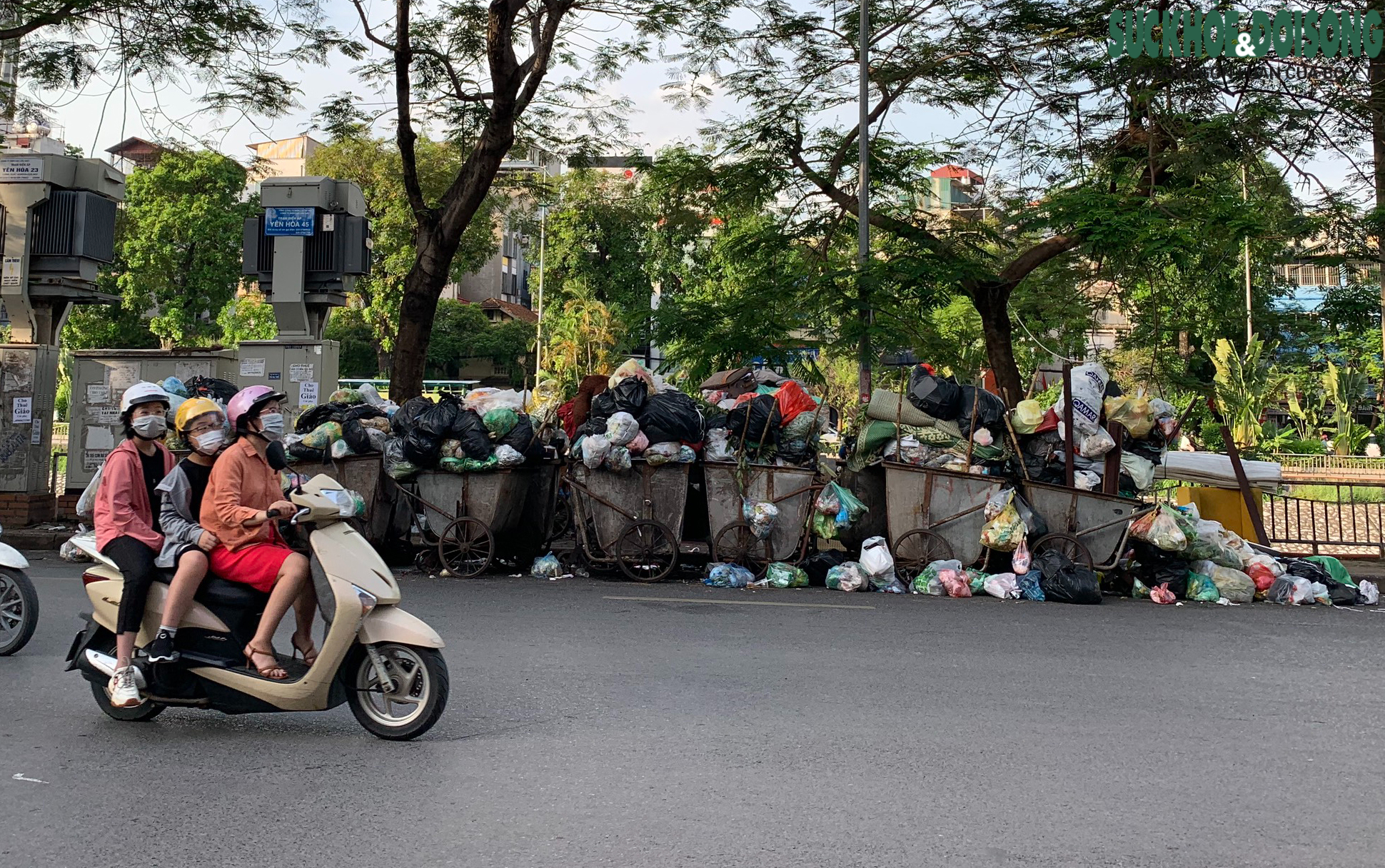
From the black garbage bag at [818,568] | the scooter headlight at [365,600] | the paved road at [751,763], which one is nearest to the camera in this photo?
the paved road at [751,763]

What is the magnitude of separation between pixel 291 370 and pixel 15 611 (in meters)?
6.82

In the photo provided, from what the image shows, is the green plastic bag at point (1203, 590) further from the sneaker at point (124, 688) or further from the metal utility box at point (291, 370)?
the metal utility box at point (291, 370)

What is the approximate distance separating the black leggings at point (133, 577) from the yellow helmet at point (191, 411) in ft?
1.75

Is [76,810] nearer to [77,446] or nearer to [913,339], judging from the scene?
[77,446]

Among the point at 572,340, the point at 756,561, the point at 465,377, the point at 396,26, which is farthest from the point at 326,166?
the point at 756,561

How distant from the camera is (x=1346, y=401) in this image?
3441 cm

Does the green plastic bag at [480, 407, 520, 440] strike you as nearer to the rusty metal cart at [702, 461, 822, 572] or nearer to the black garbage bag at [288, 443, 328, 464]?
the black garbage bag at [288, 443, 328, 464]

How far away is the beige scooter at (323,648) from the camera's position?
4.84m

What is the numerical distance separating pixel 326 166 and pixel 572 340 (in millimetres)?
10569

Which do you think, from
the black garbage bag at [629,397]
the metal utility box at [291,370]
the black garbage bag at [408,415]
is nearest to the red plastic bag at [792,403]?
the black garbage bag at [629,397]

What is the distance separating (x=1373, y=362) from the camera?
133ft

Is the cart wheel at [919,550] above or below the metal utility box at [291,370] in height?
below

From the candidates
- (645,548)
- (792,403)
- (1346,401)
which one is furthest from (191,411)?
(1346,401)

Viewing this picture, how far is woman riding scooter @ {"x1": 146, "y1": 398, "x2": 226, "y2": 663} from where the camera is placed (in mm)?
4949
